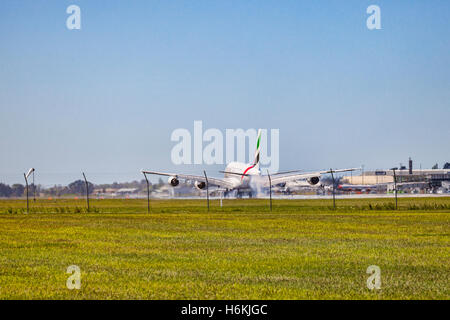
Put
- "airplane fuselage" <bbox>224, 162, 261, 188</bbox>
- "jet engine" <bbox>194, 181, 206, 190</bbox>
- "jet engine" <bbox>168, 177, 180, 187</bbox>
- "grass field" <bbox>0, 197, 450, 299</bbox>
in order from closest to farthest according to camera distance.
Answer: "grass field" <bbox>0, 197, 450, 299</bbox> → "jet engine" <bbox>168, 177, 180, 187</bbox> → "jet engine" <bbox>194, 181, 206, 190</bbox> → "airplane fuselage" <bbox>224, 162, 261, 188</bbox>

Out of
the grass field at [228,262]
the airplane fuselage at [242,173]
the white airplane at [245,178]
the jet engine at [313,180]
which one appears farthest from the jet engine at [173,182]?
the grass field at [228,262]

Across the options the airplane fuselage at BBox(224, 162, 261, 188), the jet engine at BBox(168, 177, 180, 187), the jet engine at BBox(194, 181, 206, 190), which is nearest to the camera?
the jet engine at BBox(168, 177, 180, 187)

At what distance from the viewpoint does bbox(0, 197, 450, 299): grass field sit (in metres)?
10.5

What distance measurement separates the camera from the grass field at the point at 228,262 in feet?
34.3

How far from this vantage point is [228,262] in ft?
45.6

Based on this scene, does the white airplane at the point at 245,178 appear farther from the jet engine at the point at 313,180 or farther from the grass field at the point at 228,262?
the grass field at the point at 228,262

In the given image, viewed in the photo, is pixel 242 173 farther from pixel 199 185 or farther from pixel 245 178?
pixel 199 185

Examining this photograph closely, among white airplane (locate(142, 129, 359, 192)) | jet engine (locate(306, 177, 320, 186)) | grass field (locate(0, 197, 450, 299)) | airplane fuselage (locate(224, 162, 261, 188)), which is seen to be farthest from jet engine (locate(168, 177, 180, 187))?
grass field (locate(0, 197, 450, 299))

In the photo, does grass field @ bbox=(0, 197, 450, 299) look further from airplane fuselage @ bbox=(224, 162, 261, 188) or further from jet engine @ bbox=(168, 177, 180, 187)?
airplane fuselage @ bbox=(224, 162, 261, 188)

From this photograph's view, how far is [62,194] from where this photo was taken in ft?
313
